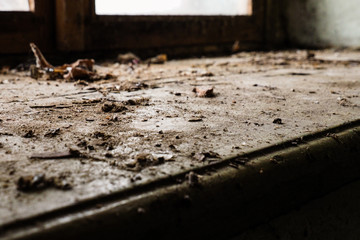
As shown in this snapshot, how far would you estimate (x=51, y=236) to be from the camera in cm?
52

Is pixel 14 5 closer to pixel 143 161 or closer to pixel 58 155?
pixel 58 155

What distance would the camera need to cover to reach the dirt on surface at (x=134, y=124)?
2.18ft

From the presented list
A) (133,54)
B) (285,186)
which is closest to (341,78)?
(285,186)

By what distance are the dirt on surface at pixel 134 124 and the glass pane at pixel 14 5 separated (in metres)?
0.65

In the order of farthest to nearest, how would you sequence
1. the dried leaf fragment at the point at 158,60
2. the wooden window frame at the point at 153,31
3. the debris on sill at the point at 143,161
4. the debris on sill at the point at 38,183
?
the dried leaf fragment at the point at 158,60
the wooden window frame at the point at 153,31
the debris on sill at the point at 143,161
the debris on sill at the point at 38,183

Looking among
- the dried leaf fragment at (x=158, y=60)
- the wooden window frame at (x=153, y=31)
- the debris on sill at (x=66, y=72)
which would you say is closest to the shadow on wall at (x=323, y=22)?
the wooden window frame at (x=153, y=31)

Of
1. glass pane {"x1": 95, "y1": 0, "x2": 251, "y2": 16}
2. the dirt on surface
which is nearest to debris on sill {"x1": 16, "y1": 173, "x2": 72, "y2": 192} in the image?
the dirt on surface

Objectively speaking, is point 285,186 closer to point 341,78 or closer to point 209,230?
point 209,230

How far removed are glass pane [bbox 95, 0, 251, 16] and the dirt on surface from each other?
3.10 ft

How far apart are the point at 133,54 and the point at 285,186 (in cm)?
228

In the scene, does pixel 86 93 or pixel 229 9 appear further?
pixel 229 9

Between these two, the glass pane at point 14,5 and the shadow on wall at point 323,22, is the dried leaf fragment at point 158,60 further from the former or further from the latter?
the shadow on wall at point 323,22

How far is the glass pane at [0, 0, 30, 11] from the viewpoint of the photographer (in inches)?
93.7

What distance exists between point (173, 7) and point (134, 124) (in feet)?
7.68
